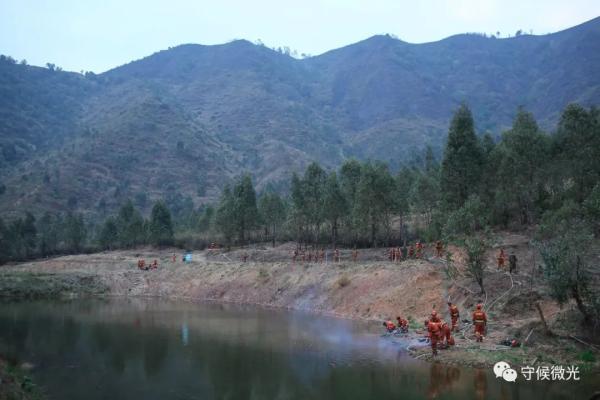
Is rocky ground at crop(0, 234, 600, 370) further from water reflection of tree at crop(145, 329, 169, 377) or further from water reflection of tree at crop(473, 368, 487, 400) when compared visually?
water reflection of tree at crop(145, 329, 169, 377)

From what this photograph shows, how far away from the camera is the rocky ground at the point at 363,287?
26984 mm

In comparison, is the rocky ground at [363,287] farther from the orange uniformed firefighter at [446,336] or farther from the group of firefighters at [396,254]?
the group of firefighters at [396,254]

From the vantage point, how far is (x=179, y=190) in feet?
531

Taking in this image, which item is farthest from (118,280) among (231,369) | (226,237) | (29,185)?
(29,185)

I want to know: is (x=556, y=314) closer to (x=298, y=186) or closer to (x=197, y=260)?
(x=298, y=186)

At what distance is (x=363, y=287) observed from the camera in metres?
48.3

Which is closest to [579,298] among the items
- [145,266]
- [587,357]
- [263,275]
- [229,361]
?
[587,357]

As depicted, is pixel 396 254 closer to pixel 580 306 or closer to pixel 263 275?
pixel 263 275

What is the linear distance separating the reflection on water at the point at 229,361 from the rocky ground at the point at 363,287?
3.51 meters

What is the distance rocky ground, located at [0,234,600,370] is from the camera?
2698cm

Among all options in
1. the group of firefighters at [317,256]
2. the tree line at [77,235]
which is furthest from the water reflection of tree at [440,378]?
the tree line at [77,235]

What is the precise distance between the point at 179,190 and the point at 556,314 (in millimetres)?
143748

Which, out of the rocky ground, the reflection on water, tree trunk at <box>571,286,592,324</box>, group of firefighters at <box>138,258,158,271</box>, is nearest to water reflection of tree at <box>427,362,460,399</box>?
the reflection on water

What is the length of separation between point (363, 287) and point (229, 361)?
2222 centimetres
